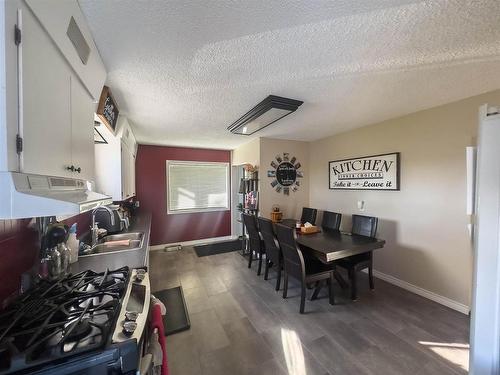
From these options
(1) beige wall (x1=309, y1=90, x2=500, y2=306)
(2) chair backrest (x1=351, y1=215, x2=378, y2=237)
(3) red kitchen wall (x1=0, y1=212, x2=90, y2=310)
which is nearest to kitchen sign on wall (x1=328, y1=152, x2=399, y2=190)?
(1) beige wall (x1=309, y1=90, x2=500, y2=306)

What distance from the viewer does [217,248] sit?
4465 millimetres

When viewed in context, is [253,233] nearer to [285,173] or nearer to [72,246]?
[285,173]

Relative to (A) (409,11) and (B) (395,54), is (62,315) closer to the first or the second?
(A) (409,11)

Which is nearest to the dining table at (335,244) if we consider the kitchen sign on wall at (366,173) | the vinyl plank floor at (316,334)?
the vinyl plank floor at (316,334)

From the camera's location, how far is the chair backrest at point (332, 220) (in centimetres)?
316

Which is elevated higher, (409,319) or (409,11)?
(409,11)

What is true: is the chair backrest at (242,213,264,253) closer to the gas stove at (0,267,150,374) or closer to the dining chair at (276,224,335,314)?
the dining chair at (276,224,335,314)

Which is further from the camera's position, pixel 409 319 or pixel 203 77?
pixel 409 319

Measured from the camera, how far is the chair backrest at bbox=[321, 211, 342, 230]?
3164mm

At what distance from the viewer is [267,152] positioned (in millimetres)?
3834

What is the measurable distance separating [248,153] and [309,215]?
1.75 metres

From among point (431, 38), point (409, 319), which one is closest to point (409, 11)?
point (431, 38)

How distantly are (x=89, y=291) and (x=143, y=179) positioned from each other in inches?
145

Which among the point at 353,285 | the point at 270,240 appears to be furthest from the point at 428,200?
the point at 270,240
